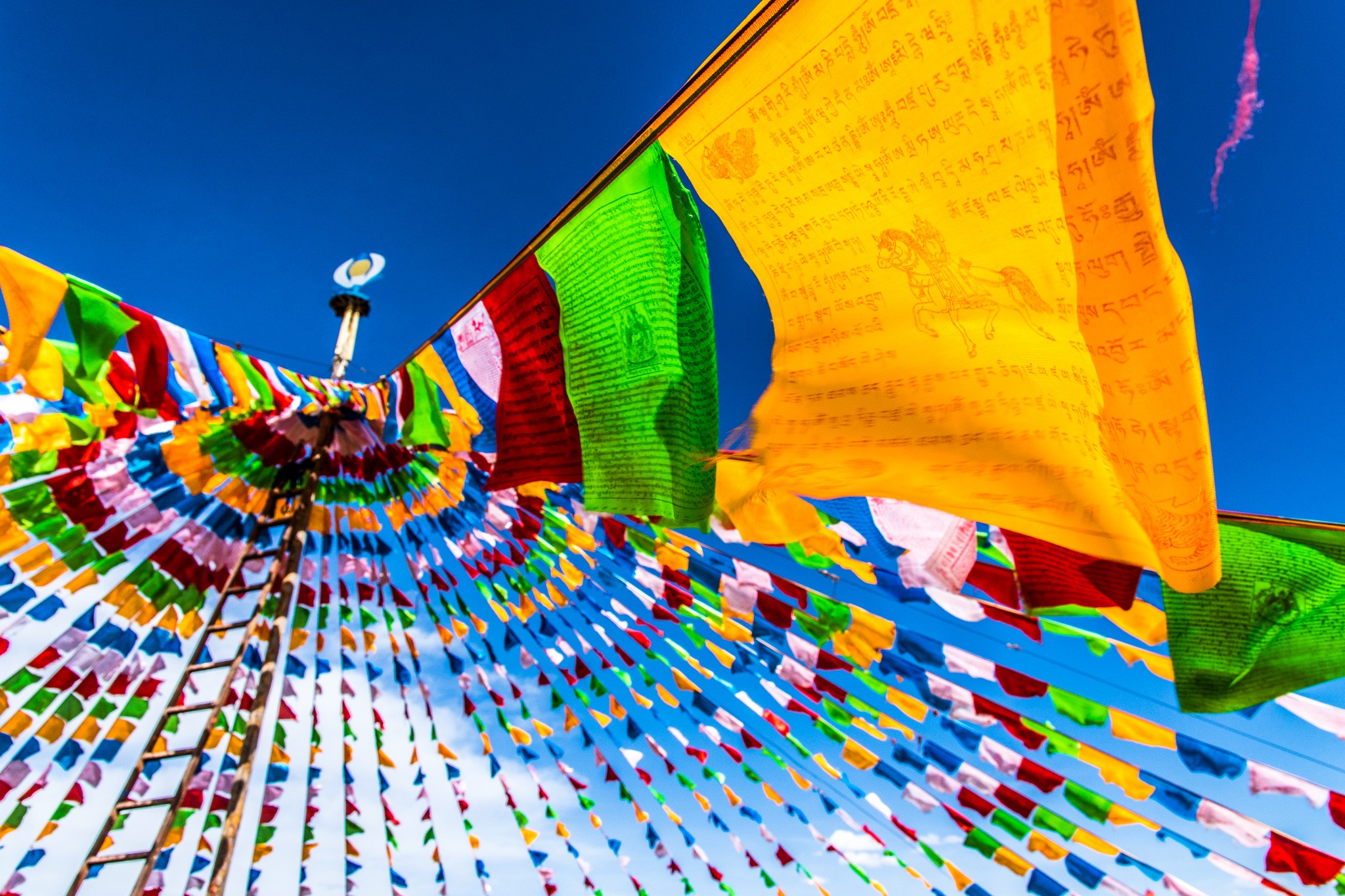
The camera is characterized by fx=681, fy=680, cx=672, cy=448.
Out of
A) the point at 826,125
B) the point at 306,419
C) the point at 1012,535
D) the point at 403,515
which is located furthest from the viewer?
the point at 403,515

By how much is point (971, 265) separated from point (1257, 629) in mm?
1920

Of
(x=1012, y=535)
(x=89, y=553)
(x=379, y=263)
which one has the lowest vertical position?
(x=89, y=553)

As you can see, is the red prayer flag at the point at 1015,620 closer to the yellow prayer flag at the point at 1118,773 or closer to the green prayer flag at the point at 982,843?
the yellow prayer flag at the point at 1118,773

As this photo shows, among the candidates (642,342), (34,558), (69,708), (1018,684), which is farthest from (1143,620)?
(69,708)

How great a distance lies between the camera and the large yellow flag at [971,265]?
1.15 m

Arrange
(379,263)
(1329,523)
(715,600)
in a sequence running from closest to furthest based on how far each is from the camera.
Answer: (1329,523)
(715,600)
(379,263)

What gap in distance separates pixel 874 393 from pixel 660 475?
808mm

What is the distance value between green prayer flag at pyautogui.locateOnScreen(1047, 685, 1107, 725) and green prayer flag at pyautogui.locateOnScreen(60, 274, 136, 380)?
436 cm

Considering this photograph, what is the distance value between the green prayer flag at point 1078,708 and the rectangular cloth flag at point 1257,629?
596mm

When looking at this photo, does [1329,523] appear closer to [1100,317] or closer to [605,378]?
[1100,317]

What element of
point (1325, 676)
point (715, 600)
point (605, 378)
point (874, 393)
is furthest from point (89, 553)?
Result: point (1325, 676)

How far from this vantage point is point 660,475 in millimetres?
2182

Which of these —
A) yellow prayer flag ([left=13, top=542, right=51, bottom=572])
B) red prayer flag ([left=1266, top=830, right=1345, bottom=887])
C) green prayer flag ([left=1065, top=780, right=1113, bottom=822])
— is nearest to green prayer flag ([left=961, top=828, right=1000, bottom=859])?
green prayer flag ([left=1065, top=780, right=1113, bottom=822])

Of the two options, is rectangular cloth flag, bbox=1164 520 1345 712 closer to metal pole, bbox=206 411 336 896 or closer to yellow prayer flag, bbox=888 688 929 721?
yellow prayer flag, bbox=888 688 929 721
